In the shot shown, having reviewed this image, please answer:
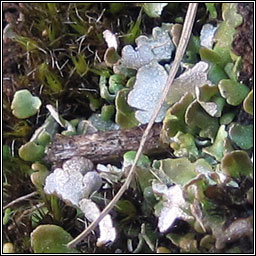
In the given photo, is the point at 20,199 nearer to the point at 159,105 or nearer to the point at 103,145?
the point at 103,145

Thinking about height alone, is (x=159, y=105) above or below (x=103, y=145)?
above

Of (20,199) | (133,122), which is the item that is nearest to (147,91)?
(133,122)

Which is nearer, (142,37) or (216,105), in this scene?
(216,105)

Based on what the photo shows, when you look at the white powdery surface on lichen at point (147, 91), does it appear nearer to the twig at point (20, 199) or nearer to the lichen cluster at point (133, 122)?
the lichen cluster at point (133, 122)

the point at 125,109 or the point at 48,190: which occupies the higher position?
the point at 125,109

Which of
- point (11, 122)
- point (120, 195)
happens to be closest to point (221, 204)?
point (120, 195)

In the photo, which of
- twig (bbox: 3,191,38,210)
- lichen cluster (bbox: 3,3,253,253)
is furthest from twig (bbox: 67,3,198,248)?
twig (bbox: 3,191,38,210)

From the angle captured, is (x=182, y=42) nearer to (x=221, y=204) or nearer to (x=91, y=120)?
(x=91, y=120)

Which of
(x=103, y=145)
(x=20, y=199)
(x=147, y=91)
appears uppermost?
(x=147, y=91)
